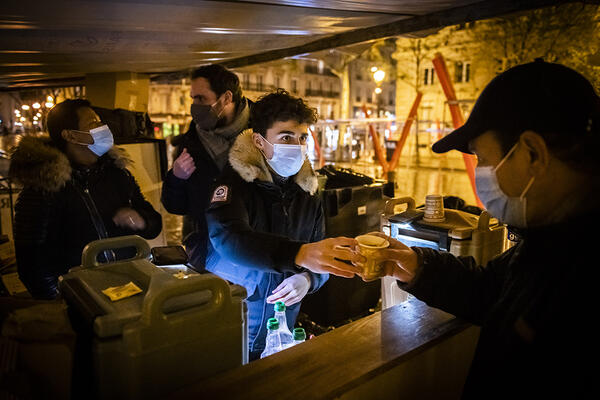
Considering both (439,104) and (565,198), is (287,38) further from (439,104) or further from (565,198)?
(439,104)

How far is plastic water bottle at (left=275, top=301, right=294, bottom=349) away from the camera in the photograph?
2039 mm

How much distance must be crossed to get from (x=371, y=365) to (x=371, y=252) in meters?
0.45

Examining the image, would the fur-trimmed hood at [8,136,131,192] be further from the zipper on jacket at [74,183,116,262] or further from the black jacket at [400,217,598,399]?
the black jacket at [400,217,598,399]

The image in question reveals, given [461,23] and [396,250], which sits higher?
[461,23]

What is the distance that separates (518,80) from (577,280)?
2.04 feet

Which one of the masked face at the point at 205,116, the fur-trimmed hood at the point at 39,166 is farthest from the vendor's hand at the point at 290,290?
the fur-trimmed hood at the point at 39,166

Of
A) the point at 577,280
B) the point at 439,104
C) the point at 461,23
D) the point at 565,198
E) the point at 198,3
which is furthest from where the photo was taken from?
the point at 439,104

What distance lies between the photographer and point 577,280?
113 cm

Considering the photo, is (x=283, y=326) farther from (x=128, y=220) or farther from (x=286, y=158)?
(x=128, y=220)

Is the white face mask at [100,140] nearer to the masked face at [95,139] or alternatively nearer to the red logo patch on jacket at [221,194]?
the masked face at [95,139]

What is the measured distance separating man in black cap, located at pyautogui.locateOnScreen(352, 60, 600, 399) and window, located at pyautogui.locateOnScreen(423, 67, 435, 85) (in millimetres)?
34820

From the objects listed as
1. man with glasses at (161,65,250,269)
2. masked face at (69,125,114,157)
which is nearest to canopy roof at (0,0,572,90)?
man with glasses at (161,65,250,269)

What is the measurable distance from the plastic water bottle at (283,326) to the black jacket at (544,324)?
3.06 feet

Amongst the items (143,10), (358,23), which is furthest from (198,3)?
(358,23)
